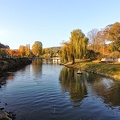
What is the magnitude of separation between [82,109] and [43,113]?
4.98m

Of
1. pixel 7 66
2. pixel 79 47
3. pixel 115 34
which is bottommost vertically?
pixel 7 66

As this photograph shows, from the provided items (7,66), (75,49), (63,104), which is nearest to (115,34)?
(75,49)

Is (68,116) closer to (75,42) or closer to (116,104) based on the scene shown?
(116,104)

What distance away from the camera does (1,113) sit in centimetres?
1934

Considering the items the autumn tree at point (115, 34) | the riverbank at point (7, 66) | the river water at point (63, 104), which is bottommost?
the river water at point (63, 104)

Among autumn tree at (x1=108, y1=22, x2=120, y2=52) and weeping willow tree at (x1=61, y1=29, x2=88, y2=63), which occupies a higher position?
autumn tree at (x1=108, y1=22, x2=120, y2=52)

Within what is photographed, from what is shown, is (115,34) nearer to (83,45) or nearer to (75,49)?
(83,45)

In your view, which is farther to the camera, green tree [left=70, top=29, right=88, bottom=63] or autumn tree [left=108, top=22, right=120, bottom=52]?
green tree [left=70, top=29, right=88, bottom=63]

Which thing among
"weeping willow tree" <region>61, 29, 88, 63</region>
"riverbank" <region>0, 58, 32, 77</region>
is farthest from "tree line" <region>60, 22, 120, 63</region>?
"riverbank" <region>0, 58, 32, 77</region>

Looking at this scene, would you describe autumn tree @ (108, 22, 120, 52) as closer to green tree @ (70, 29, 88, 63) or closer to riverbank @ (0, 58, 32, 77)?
green tree @ (70, 29, 88, 63)

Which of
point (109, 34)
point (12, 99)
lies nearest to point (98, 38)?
point (109, 34)

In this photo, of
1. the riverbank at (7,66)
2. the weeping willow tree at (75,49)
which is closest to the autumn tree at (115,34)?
the weeping willow tree at (75,49)

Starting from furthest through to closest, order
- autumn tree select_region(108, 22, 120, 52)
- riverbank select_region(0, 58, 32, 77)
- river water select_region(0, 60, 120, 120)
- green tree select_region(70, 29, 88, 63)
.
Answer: green tree select_region(70, 29, 88, 63)
autumn tree select_region(108, 22, 120, 52)
riverbank select_region(0, 58, 32, 77)
river water select_region(0, 60, 120, 120)

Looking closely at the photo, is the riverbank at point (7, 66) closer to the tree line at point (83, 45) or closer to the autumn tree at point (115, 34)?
the tree line at point (83, 45)
